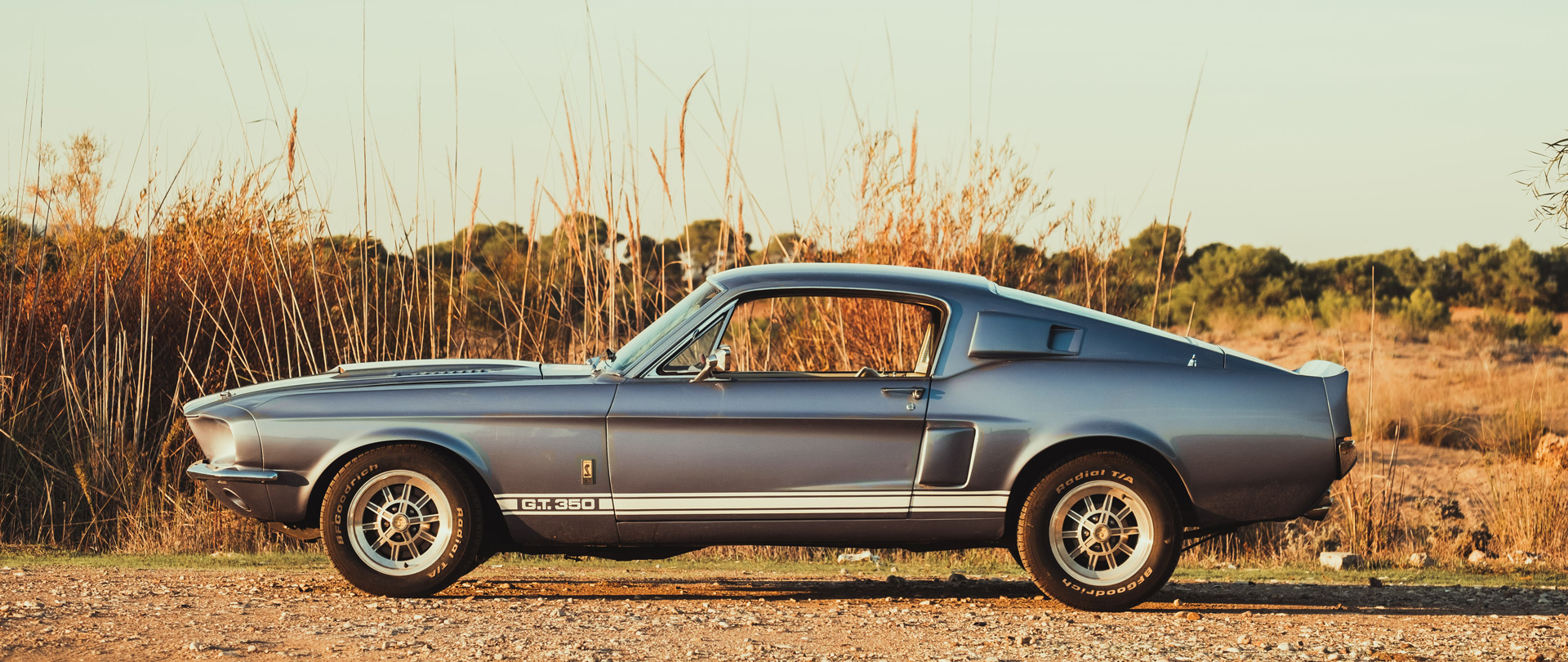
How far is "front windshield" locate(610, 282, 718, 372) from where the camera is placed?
20.3ft

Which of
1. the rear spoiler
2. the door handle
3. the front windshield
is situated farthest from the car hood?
the rear spoiler

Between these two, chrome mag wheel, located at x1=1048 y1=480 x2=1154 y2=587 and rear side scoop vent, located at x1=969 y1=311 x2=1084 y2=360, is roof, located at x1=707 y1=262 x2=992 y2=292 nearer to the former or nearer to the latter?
rear side scoop vent, located at x1=969 y1=311 x2=1084 y2=360

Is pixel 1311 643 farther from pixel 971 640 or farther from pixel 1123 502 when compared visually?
pixel 971 640

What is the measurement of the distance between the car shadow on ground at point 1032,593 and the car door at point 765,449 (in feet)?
2.24

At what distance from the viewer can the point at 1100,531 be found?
6125 millimetres

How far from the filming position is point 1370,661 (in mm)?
5191

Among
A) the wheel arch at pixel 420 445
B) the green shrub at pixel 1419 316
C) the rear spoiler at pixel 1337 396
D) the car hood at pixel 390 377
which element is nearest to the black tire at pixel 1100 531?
the rear spoiler at pixel 1337 396

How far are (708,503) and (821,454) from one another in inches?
20.4

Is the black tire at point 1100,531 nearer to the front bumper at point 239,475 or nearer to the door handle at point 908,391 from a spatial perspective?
the door handle at point 908,391

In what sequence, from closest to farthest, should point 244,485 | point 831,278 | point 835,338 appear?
point 244,485 → point 831,278 → point 835,338

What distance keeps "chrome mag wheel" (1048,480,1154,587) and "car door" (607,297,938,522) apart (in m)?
0.69

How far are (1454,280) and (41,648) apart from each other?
1490 inches

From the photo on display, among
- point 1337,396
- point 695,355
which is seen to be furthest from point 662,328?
point 1337,396

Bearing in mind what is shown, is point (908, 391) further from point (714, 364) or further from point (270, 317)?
point (270, 317)
